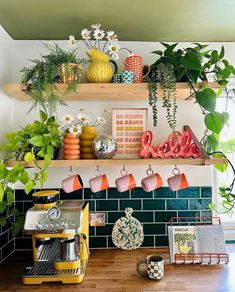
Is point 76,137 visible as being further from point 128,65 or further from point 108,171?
point 128,65

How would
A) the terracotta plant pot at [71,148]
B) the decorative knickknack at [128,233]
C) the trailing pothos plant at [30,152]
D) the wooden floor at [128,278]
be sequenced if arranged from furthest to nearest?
the decorative knickknack at [128,233], the terracotta plant pot at [71,148], the trailing pothos plant at [30,152], the wooden floor at [128,278]

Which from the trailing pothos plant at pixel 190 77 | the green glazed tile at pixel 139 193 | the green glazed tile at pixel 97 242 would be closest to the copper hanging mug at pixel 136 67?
the trailing pothos plant at pixel 190 77

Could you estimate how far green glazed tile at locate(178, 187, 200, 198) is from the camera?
178 cm

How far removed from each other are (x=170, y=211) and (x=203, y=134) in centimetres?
57

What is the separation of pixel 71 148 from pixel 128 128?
1.32 ft

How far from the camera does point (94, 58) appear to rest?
1.52 m

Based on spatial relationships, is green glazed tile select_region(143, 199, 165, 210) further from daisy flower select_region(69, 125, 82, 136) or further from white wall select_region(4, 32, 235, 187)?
daisy flower select_region(69, 125, 82, 136)

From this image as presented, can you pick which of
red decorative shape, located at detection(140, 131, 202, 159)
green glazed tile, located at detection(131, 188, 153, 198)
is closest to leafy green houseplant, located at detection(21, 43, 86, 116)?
red decorative shape, located at detection(140, 131, 202, 159)

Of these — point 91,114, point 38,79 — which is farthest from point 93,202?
point 38,79

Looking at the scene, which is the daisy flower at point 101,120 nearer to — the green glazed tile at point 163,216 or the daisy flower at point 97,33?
the daisy flower at point 97,33

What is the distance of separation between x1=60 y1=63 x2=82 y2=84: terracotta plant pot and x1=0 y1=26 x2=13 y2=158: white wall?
1.37 feet

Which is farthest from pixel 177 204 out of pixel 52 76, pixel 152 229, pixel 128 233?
pixel 52 76

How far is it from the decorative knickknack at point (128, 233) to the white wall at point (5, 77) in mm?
Result: 917

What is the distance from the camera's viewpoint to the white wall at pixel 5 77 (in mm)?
1598
